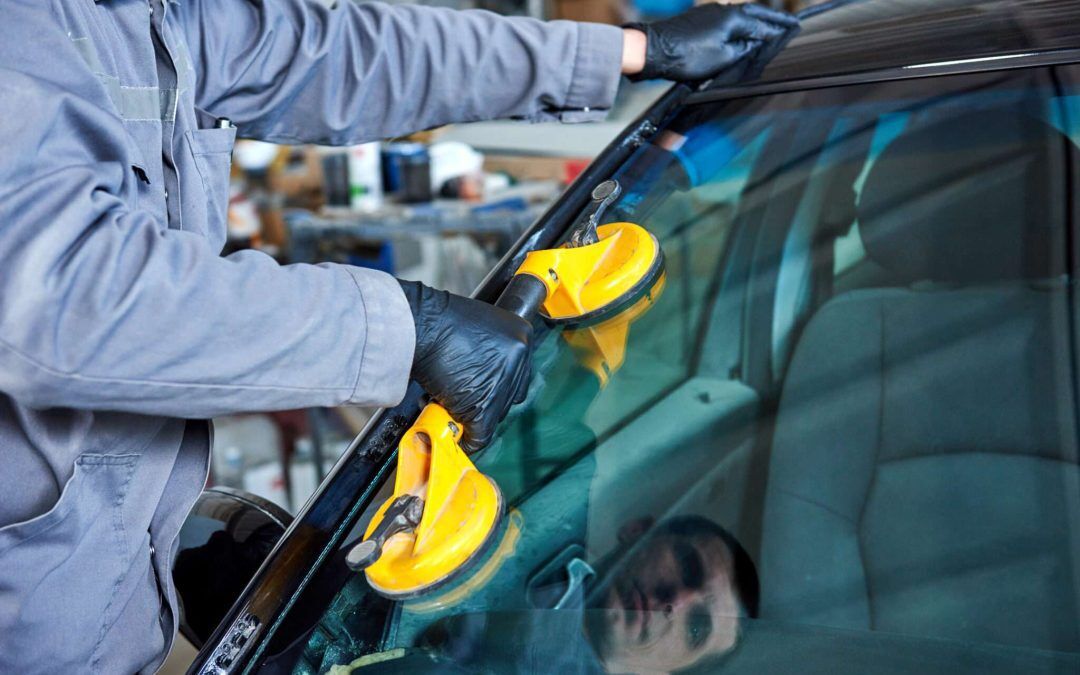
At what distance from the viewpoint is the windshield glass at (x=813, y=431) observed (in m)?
0.84

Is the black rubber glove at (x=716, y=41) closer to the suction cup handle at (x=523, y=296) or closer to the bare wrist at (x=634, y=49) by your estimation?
the bare wrist at (x=634, y=49)

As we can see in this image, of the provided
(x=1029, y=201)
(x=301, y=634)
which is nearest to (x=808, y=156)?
(x=1029, y=201)

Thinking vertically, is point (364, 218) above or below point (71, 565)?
below

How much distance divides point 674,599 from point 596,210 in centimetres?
45

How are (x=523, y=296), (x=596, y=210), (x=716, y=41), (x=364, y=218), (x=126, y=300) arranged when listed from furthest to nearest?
(x=364, y=218) → (x=716, y=41) → (x=596, y=210) → (x=523, y=296) → (x=126, y=300)

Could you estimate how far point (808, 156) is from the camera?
1.20m

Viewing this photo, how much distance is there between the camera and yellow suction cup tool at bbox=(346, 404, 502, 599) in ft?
2.65

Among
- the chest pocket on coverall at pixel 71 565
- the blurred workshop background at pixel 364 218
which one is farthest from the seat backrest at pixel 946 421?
the blurred workshop background at pixel 364 218

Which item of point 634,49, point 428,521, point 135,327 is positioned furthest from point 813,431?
point 135,327

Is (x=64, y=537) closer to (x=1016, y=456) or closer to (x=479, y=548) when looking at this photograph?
(x=479, y=548)

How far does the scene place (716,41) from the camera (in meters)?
1.25

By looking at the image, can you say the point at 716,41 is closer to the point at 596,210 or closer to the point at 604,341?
the point at 596,210

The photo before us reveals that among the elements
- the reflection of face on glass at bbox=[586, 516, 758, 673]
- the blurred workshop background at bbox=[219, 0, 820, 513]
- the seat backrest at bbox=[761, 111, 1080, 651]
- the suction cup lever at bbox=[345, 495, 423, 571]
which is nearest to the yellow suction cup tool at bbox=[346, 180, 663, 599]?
the suction cup lever at bbox=[345, 495, 423, 571]

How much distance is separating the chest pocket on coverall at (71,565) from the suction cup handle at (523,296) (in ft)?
1.31
